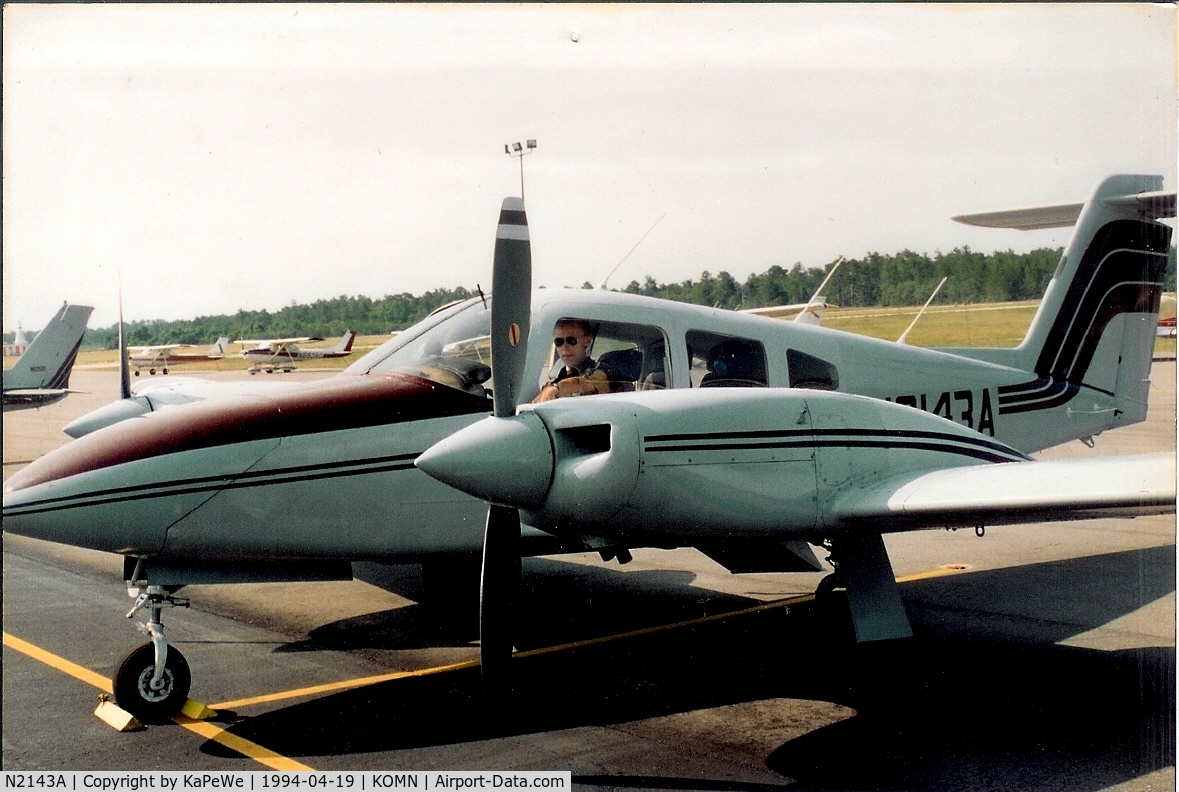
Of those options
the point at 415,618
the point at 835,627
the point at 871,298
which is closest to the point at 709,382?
the point at 835,627

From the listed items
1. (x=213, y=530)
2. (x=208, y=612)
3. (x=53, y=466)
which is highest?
(x=53, y=466)

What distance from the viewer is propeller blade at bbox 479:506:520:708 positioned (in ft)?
16.4

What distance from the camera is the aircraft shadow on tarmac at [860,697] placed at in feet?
15.8

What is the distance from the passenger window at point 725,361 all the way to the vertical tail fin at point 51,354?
19.9 meters

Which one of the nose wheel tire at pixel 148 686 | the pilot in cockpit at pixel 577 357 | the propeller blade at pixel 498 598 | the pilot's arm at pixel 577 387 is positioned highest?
the pilot in cockpit at pixel 577 357

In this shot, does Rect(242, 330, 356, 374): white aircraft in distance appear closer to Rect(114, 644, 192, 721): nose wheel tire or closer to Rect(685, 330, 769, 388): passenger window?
Rect(685, 330, 769, 388): passenger window

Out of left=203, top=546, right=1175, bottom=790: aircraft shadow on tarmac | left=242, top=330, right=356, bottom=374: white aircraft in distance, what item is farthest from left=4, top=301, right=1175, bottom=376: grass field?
left=203, top=546, right=1175, bottom=790: aircraft shadow on tarmac

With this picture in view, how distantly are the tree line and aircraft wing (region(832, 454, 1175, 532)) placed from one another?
4708 millimetres

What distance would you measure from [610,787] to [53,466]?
11.2 ft

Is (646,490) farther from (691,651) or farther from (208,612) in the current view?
(208,612)

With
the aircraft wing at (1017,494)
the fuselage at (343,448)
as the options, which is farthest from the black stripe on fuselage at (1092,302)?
the aircraft wing at (1017,494)

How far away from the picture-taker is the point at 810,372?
7156mm

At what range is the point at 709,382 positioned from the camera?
22.4 ft

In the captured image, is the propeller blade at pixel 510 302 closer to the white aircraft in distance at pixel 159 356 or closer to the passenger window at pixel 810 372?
the passenger window at pixel 810 372
